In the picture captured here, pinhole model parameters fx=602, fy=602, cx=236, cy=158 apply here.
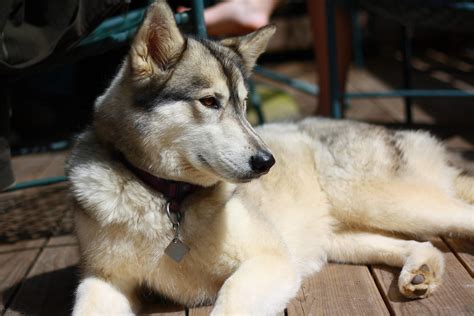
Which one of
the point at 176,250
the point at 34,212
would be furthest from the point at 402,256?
the point at 34,212

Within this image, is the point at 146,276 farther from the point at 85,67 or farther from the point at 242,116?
the point at 85,67

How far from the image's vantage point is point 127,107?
1.99m

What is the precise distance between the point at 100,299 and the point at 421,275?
42.9 inches

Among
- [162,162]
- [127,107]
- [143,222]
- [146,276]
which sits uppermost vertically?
[127,107]

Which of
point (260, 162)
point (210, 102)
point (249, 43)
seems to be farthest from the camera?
point (249, 43)

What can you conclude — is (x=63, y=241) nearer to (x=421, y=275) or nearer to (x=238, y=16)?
(x=238, y=16)

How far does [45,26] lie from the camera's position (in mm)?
2422

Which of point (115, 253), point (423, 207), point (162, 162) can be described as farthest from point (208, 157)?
point (423, 207)

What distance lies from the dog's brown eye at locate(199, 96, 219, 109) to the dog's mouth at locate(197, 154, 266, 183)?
178 mm

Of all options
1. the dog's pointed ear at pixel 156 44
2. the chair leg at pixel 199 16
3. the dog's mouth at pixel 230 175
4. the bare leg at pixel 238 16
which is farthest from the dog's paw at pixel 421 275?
the bare leg at pixel 238 16

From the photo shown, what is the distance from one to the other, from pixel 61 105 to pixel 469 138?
10.9ft

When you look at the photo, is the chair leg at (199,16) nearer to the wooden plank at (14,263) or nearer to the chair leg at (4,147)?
the chair leg at (4,147)

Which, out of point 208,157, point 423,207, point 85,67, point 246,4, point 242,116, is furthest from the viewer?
point 85,67

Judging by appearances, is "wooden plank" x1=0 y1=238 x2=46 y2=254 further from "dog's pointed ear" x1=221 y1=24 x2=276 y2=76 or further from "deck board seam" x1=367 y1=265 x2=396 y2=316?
"deck board seam" x1=367 y1=265 x2=396 y2=316
